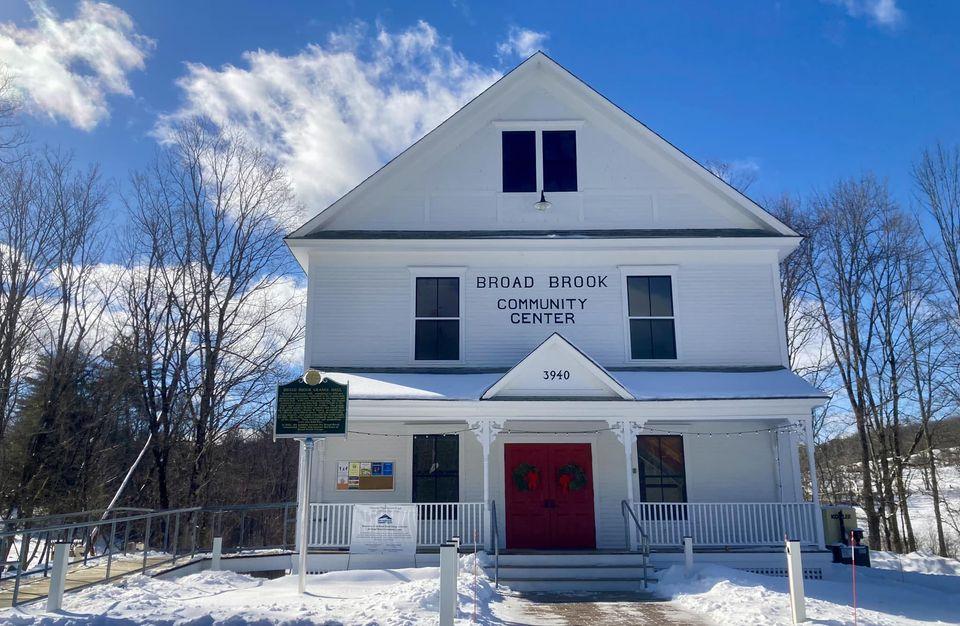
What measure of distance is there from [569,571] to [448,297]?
21.2ft

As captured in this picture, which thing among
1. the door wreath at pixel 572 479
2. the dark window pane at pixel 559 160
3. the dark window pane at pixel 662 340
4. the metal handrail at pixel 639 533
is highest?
the dark window pane at pixel 559 160

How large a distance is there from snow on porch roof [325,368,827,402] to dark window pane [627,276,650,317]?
141 cm

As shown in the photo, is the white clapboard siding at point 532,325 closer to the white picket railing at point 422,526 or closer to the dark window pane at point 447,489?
the dark window pane at point 447,489

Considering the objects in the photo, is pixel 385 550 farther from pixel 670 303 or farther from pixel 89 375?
pixel 89 375

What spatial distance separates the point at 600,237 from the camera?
50.3ft

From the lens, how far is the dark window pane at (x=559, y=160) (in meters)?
16.2

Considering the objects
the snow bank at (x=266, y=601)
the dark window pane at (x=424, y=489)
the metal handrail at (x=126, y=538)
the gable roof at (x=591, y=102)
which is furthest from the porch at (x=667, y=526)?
the gable roof at (x=591, y=102)

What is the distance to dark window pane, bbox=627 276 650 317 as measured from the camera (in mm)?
15445

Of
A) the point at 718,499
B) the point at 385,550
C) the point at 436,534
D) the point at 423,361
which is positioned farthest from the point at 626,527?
the point at 423,361

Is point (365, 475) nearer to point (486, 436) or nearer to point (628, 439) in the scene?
point (486, 436)

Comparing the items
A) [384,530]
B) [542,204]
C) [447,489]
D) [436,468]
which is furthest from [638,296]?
[384,530]

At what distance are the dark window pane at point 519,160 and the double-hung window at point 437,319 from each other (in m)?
2.72

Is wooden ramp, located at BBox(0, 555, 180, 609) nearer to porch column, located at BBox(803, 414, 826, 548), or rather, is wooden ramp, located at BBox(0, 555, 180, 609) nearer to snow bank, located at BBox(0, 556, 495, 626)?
snow bank, located at BBox(0, 556, 495, 626)

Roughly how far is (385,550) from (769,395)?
7.69 metres
